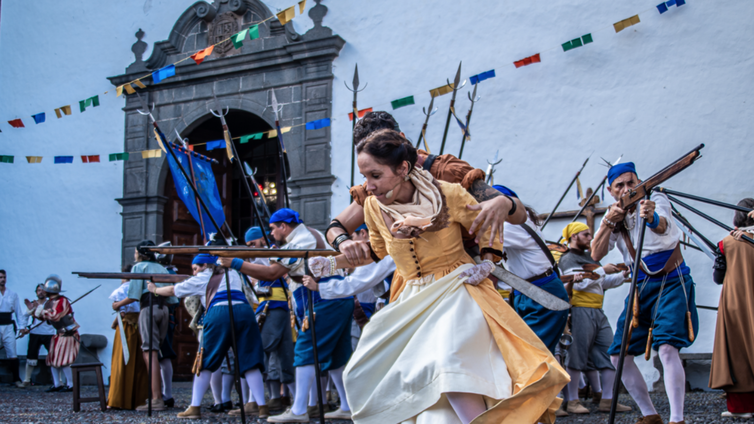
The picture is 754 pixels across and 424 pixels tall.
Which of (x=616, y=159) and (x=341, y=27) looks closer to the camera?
(x=616, y=159)

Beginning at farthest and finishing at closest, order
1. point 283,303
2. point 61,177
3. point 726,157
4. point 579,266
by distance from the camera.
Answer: point 61,177, point 726,157, point 283,303, point 579,266

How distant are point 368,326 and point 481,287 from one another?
0.48 metres

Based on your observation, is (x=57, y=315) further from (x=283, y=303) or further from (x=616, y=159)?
(x=616, y=159)

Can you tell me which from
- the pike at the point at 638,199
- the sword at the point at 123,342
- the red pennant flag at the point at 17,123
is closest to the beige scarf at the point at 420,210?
the pike at the point at 638,199

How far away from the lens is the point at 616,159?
7.60 meters

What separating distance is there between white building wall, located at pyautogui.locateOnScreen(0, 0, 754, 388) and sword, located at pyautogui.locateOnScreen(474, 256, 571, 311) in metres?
5.22

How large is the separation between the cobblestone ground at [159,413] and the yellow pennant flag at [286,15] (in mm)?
4658

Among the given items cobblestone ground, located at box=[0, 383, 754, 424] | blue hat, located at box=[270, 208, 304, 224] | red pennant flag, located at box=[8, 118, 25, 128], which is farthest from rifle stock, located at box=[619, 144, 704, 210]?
red pennant flag, located at box=[8, 118, 25, 128]

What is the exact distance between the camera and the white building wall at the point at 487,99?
7.32 metres

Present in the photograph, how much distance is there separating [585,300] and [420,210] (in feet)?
12.1

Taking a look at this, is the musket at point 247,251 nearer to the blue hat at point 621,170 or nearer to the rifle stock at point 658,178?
the rifle stock at point 658,178

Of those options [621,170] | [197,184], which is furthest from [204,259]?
[621,170]

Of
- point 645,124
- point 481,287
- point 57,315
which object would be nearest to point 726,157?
point 645,124

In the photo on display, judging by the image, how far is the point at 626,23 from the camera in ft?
25.1
